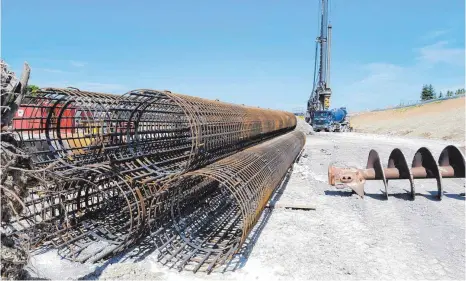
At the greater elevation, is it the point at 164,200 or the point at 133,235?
the point at 164,200

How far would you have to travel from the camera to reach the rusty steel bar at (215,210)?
3837mm

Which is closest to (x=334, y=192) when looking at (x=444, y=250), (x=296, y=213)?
(x=296, y=213)

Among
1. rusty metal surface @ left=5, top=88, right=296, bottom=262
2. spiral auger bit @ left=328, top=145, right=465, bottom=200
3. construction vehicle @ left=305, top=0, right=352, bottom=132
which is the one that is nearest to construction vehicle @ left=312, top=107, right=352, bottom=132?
construction vehicle @ left=305, top=0, right=352, bottom=132

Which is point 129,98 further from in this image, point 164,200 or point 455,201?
point 455,201

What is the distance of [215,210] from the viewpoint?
19.0 ft

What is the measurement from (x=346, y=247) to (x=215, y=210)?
223 cm

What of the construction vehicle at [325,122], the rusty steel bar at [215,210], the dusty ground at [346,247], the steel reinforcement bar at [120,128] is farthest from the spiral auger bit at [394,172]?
the construction vehicle at [325,122]

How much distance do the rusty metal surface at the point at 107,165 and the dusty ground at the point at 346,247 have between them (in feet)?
1.37

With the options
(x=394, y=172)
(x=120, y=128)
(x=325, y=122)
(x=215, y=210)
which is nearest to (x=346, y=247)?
(x=215, y=210)

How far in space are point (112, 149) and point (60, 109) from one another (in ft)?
3.52

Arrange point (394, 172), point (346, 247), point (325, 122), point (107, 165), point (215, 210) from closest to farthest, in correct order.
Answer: point (107, 165), point (346, 247), point (215, 210), point (394, 172), point (325, 122)

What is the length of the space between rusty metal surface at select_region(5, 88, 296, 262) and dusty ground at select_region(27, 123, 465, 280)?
416mm

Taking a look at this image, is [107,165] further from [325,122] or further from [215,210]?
[325,122]

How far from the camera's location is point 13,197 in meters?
2.62
